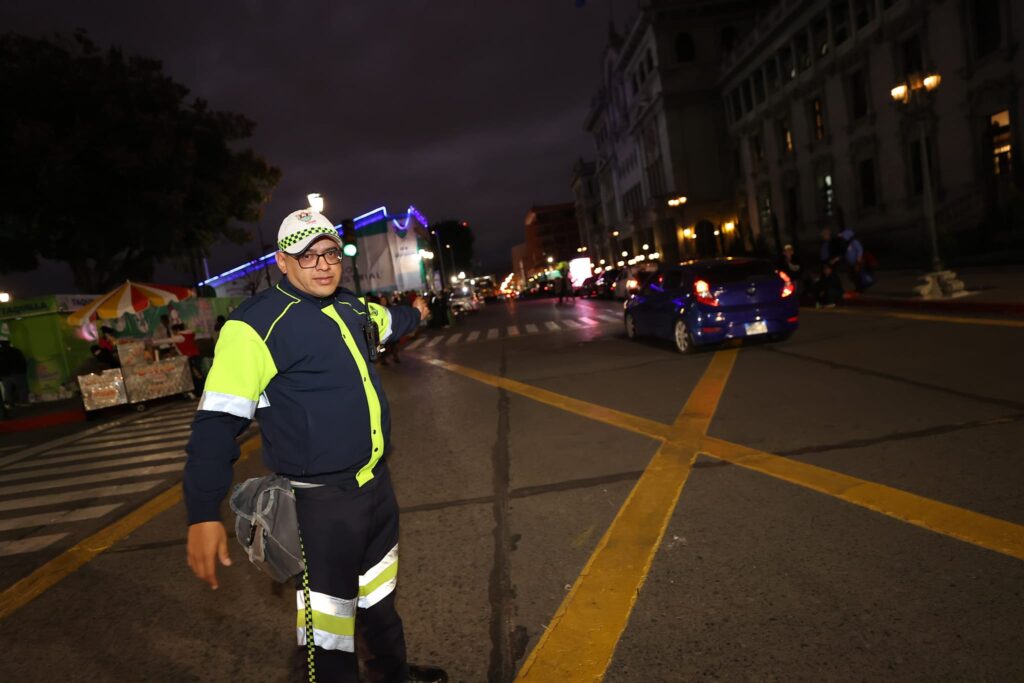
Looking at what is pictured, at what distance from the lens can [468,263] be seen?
388 ft

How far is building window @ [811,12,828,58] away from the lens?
3462 centimetres

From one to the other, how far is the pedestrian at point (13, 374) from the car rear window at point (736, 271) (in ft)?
A: 54.7

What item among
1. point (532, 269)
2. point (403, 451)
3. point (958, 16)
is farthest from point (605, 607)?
point (532, 269)

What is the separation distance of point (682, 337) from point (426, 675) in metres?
9.68

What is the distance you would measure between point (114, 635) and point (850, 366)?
8.20 metres

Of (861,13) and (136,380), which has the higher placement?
(861,13)

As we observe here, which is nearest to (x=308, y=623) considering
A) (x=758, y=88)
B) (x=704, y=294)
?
(x=704, y=294)

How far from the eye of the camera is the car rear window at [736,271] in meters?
11.2

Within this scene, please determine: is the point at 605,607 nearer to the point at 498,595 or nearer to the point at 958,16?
the point at 498,595

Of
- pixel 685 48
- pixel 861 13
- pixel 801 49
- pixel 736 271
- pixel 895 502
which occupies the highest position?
pixel 685 48

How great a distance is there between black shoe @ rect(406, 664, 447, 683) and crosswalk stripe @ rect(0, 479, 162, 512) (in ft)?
17.6

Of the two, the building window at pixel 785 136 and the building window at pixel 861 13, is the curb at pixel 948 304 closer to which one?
the building window at pixel 861 13

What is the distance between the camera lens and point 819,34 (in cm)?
3516

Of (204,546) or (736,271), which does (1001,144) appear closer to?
(736,271)
